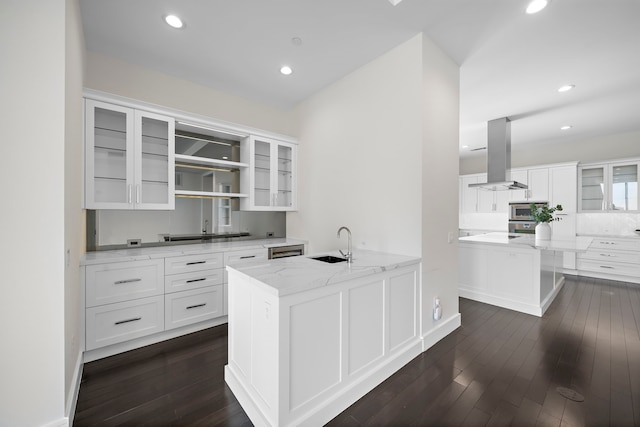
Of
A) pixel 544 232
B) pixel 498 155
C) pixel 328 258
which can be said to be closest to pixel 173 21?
pixel 328 258

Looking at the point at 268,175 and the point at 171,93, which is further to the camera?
the point at 268,175

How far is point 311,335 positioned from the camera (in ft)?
5.33

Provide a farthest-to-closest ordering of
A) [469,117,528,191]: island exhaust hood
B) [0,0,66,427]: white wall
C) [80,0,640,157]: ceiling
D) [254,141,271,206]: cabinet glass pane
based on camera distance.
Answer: [469,117,528,191]: island exhaust hood < [254,141,271,206]: cabinet glass pane < [80,0,640,157]: ceiling < [0,0,66,427]: white wall

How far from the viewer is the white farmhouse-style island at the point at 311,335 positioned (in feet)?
4.98

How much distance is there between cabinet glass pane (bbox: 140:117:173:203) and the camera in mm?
2846

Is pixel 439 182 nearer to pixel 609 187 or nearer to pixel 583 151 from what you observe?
pixel 609 187

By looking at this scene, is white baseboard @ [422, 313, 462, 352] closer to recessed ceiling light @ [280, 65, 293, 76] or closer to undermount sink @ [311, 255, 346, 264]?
undermount sink @ [311, 255, 346, 264]

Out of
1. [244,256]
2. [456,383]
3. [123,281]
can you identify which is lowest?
[456,383]

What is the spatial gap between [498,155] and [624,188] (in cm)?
308

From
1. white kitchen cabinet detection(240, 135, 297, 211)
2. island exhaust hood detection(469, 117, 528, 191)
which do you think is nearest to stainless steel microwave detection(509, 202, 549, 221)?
island exhaust hood detection(469, 117, 528, 191)

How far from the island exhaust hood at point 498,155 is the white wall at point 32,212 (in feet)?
16.2

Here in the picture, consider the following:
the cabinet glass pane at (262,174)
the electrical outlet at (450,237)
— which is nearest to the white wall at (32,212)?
the cabinet glass pane at (262,174)

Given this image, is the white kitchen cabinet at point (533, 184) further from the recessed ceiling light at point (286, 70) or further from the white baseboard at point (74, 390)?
the white baseboard at point (74, 390)

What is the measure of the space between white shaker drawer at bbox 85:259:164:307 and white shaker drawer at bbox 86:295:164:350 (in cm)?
6
